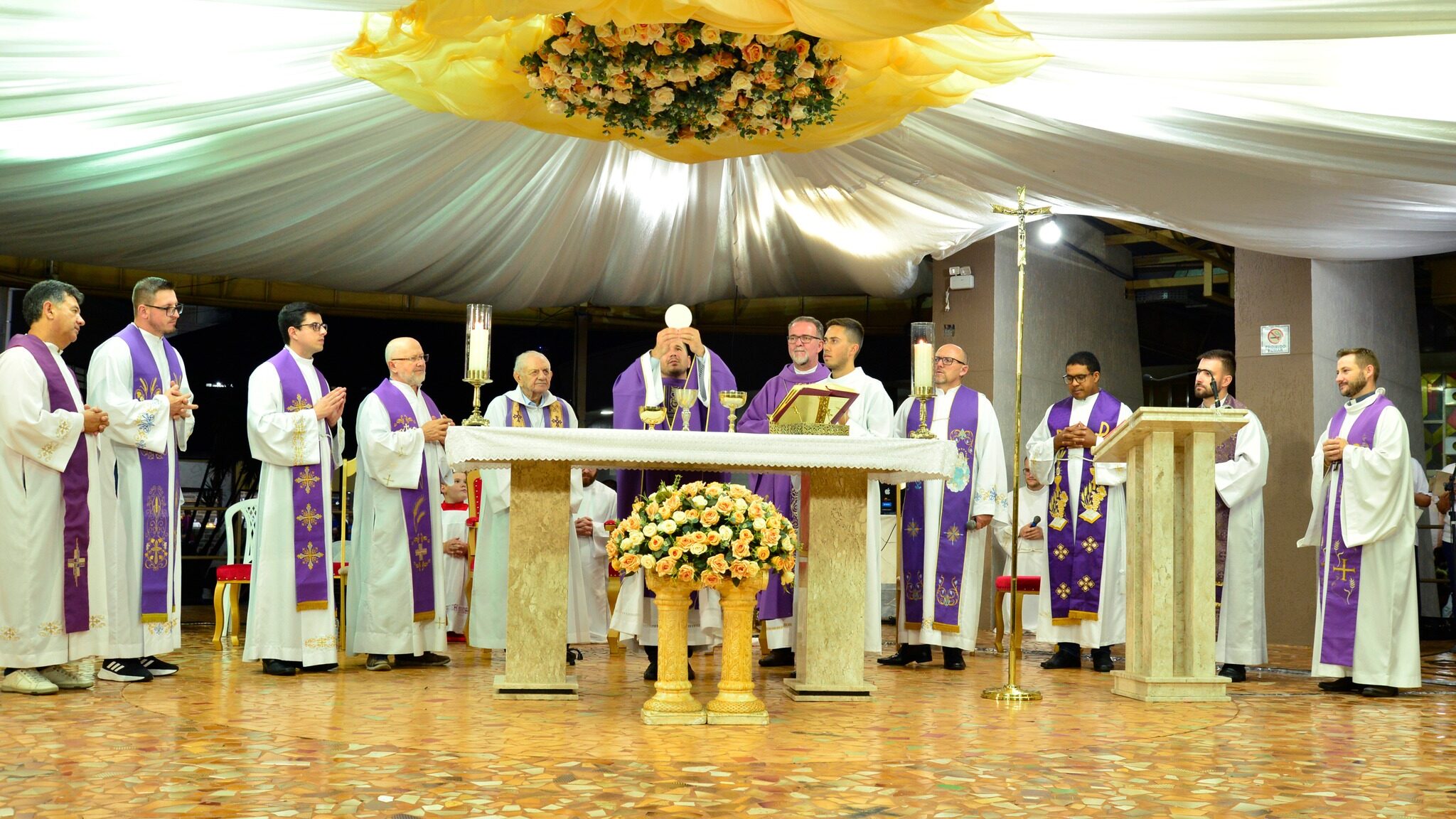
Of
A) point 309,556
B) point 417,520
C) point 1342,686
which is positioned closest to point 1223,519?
point 1342,686

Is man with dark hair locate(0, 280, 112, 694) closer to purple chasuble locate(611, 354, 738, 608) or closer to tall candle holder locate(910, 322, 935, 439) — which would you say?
purple chasuble locate(611, 354, 738, 608)

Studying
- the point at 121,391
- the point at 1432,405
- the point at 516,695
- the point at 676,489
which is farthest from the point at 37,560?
the point at 1432,405

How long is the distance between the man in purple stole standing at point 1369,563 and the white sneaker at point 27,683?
5.32m

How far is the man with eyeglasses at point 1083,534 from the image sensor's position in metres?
6.72

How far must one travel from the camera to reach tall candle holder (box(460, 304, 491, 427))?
16.1 feet

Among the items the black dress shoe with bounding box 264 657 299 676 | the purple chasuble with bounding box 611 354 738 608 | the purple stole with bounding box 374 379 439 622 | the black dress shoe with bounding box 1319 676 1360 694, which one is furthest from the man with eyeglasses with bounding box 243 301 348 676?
the black dress shoe with bounding box 1319 676 1360 694

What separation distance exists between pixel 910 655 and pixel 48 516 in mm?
4040

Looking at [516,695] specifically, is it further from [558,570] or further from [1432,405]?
[1432,405]

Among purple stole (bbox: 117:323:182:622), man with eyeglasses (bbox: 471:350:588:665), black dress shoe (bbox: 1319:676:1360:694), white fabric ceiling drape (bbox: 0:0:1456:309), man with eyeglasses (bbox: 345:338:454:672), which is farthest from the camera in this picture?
man with eyeglasses (bbox: 471:350:588:665)

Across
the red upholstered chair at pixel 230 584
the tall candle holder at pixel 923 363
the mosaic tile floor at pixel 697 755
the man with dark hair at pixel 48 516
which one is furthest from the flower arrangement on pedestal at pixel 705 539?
the red upholstered chair at pixel 230 584

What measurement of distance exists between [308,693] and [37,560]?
1.20 meters

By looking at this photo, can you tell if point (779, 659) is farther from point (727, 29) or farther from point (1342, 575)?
point (727, 29)

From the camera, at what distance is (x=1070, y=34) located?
4.93m

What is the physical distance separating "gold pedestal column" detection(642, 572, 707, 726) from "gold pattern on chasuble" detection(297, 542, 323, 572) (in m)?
2.11
